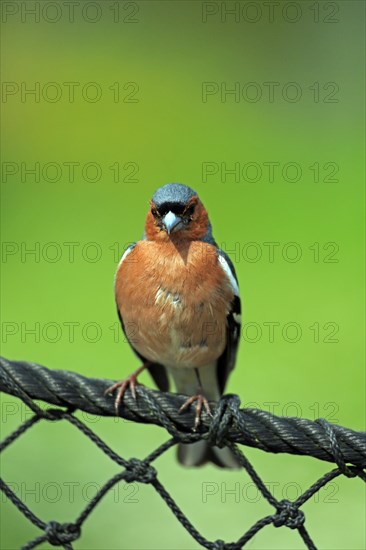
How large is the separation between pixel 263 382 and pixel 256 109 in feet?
8.93

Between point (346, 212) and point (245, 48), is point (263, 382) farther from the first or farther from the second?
point (245, 48)

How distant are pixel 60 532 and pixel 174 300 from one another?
0.97m

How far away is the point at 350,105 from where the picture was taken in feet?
19.9

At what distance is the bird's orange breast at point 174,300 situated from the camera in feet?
9.70

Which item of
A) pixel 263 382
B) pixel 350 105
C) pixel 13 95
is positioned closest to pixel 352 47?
pixel 350 105

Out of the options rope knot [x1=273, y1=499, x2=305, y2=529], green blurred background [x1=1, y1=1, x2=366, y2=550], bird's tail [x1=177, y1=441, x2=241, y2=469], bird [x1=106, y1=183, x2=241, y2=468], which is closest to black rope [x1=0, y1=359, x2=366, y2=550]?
rope knot [x1=273, y1=499, x2=305, y2=529]

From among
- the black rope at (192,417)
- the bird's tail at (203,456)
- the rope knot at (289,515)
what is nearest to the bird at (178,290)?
the bird's tail at (203,456)

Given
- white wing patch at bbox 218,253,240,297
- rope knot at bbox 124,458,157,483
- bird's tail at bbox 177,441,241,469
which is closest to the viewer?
rope knot at bbox 124,458,157,483

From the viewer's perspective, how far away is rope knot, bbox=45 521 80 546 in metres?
2.12

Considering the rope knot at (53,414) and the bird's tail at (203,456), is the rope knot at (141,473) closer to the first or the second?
the rope knot at (53,414)

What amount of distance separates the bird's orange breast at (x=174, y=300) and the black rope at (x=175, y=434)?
0.72 m

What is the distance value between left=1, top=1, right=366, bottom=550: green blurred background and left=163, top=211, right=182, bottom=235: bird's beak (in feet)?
3.40

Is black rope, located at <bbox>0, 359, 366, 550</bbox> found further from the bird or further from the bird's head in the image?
the bird's head

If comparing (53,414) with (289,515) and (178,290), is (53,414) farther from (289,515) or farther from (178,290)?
(178,290)
